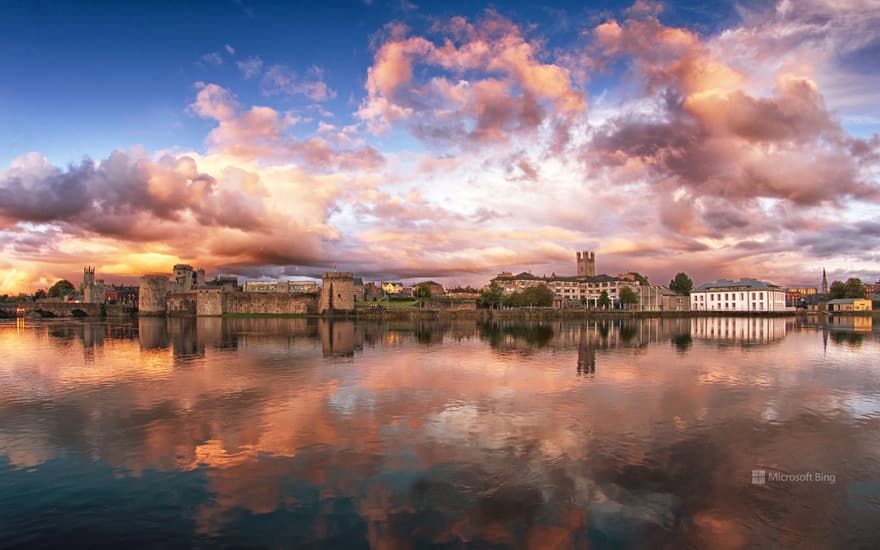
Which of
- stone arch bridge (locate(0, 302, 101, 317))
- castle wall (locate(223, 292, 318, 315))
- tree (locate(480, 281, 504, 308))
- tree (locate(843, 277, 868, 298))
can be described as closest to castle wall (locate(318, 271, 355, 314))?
castle wall (locate(223, 292, 318, 315))

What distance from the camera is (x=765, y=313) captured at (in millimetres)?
88875

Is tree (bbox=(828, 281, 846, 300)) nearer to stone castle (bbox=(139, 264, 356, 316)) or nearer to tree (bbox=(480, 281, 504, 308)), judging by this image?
tree (bbox=(480, 281, 504, 308))

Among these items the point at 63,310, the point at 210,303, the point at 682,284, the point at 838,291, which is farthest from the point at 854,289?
the point at 63,310

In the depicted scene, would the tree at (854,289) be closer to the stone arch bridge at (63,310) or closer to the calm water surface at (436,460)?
the calm water surface at (436,460)

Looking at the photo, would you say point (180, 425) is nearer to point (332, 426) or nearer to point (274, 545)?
point (332, 426)

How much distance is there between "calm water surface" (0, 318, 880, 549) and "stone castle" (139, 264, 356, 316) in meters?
50.6

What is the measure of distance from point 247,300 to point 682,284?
105 meters

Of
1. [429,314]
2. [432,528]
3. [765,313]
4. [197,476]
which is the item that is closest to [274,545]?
[432,528]

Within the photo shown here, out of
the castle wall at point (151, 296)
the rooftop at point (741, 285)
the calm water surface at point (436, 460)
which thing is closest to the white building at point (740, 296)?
Answer: the rooftop at point (741, 285)

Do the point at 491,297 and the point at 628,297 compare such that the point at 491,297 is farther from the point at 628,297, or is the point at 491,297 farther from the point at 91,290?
the point at 91,290

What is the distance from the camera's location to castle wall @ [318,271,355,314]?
6856cm

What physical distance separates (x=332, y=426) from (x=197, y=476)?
129 inches

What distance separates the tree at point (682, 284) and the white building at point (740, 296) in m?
10.7

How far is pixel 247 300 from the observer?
7481cm
